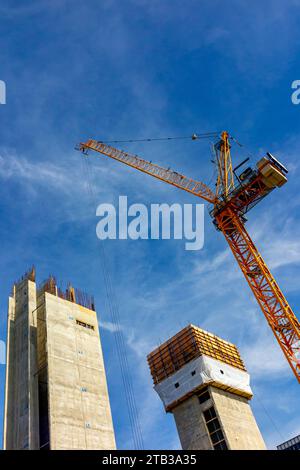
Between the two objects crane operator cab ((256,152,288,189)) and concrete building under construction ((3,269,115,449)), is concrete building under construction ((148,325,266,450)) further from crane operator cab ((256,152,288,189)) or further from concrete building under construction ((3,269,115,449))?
crane operator cab ((256,152,288,189))

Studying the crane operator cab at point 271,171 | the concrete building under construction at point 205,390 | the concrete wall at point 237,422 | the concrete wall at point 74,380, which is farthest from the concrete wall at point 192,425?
the crane operator cab at point 271,171

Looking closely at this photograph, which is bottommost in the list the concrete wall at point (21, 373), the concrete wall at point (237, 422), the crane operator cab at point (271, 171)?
the concrete wall at point (237, 422)

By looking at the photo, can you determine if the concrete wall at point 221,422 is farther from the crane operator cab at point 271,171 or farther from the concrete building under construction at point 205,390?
the crane operator cab at point 271,171

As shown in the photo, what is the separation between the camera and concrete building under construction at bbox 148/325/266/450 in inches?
1818

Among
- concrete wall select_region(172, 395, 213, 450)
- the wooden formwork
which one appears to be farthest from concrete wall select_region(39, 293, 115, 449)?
the wooden formwork

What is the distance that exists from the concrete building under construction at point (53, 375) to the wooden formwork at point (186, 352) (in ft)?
30.3

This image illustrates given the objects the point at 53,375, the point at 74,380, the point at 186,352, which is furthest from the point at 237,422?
the point at 53,375

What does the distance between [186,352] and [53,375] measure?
17087 millimetres

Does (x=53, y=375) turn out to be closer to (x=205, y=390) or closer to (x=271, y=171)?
(x=205, y=390)

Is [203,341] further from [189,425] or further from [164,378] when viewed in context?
[189,425]

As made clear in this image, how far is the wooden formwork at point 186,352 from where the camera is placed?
5341 centimetres
